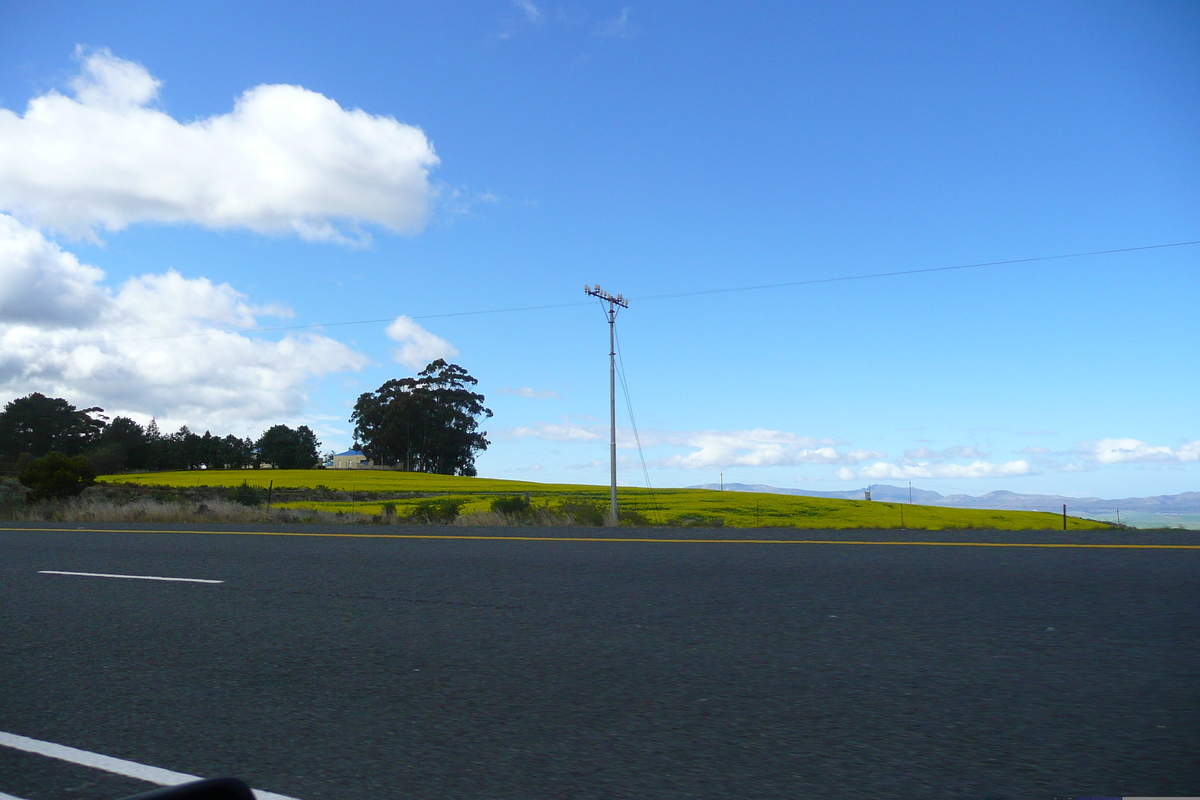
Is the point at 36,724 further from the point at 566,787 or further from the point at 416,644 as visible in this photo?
the point at 566,787

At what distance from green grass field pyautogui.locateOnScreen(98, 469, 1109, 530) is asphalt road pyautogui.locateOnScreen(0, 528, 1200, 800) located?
40.2 ft

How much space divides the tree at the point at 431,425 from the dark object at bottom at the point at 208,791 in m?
84.6


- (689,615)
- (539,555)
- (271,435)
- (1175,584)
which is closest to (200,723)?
(689,615)

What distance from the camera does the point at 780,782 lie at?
10.6 ft

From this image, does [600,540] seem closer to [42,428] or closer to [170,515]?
[170,515]

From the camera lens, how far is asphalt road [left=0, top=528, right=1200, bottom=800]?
11.0 feet

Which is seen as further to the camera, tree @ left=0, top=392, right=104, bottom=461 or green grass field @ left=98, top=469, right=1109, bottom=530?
tree @ left=0, top=392, right=104, bottom=461

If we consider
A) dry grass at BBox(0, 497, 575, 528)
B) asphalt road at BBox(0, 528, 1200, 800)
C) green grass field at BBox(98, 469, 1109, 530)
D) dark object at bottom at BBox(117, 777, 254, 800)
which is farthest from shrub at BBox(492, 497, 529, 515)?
dark object at bottom at BBox(117, 777, 254, 800)

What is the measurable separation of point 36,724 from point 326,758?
1.70m

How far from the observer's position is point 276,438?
11294cm

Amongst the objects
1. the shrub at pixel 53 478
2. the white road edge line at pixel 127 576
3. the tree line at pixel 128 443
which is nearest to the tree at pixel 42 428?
the tree line at pixel 128 443

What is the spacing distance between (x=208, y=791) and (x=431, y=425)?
279ft

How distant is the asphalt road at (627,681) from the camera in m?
3.36

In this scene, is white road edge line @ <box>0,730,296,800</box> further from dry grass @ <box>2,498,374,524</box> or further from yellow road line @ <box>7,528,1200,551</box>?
dry grass @ <box>2,498,374,524</box>
